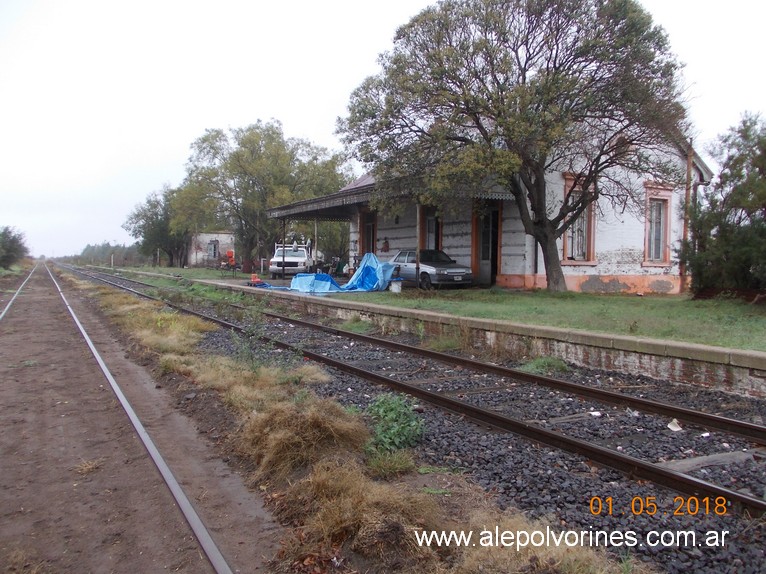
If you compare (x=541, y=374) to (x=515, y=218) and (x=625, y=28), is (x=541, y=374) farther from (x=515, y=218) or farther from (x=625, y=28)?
(x=515, y=218)

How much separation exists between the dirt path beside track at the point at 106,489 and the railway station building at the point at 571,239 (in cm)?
1336

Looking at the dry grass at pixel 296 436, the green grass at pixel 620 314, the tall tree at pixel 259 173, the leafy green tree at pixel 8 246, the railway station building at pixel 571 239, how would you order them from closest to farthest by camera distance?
the dry grass at pixel 296 436, the green grass at pixel 620 314, the railway station building at pixel 571 239, the tall tree at pixel 259 173, the leafy green tree at pixel 8 246

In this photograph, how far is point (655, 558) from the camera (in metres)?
3.19

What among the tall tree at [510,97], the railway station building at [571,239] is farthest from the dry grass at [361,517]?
the railway station building at [571,239]

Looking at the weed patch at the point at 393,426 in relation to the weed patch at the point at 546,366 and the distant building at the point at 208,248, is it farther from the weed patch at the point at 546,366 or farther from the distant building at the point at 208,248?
the distant building at the point at 208,248

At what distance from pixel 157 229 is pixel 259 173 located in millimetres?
29708

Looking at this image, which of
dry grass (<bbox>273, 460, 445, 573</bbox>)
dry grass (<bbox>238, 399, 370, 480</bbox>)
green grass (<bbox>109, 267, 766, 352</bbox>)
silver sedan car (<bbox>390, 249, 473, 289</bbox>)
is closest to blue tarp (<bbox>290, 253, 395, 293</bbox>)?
silver sedan car (<bbox>390, 249, 473, 289</bbox>)

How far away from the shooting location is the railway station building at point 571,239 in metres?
20.2

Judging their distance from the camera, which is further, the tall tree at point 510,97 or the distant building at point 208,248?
the distant building at point 208,248

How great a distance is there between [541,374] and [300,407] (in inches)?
173

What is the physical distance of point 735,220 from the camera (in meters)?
12.9

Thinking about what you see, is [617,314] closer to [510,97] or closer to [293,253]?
[510,97]

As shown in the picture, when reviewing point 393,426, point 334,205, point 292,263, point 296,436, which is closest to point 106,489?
point 296,436

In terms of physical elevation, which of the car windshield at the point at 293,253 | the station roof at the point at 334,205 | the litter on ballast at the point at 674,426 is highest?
the station roof at the point at 334,205
